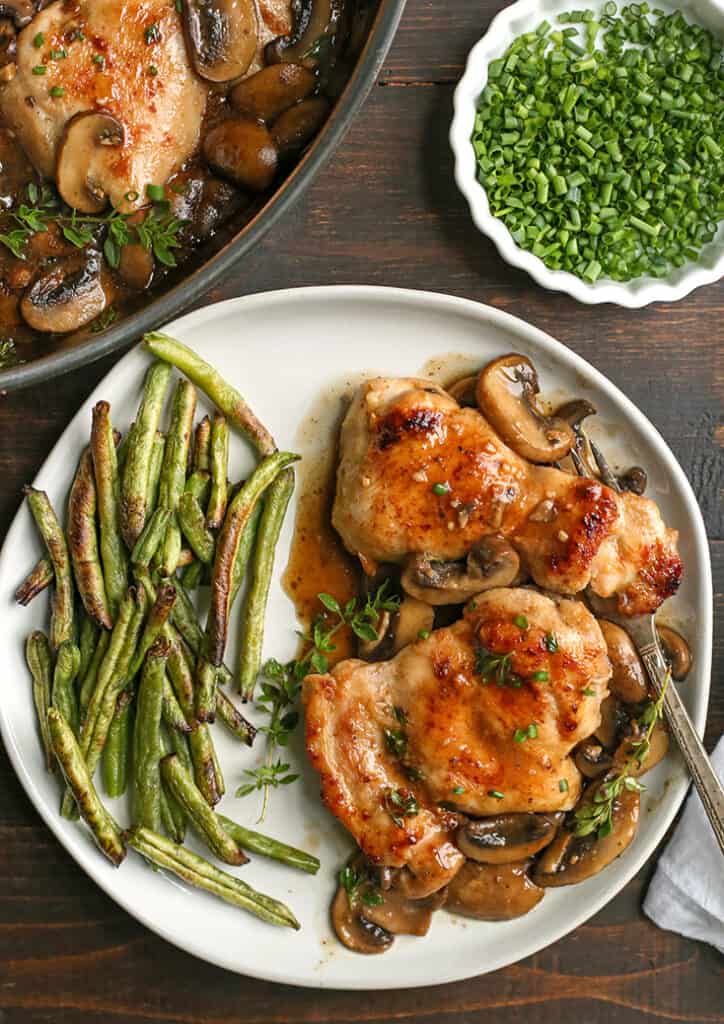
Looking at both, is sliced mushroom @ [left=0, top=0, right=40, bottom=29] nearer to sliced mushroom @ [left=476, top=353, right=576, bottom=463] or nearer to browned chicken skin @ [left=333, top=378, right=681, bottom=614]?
browned chicken skin @ [left=333, top=378, right=681, bottom=614]

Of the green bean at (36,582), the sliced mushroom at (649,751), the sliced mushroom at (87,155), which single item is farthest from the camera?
the sliced mushroom at (649,751)

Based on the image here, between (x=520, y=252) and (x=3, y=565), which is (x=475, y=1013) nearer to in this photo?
(x=3, y=565)

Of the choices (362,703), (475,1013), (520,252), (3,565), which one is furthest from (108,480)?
(475,1013)

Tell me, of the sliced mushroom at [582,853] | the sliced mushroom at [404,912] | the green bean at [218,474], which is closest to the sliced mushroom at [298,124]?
the green bean at [218,474]

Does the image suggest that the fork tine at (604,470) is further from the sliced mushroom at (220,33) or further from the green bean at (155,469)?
the sliced mushroom at (220,33)

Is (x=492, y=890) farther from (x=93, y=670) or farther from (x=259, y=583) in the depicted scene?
(x=93, y=670)

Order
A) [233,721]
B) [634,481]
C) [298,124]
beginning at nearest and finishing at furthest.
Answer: [298,124], [233,721], [634,481]

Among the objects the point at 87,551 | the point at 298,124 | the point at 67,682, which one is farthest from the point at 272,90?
the point at 67,682
